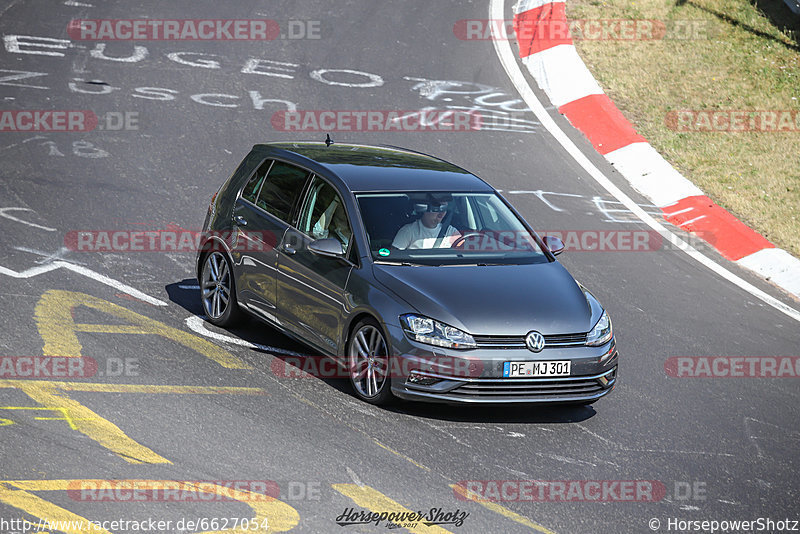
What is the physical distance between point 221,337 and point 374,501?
3338mm

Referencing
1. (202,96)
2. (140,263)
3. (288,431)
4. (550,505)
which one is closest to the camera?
(550,505)

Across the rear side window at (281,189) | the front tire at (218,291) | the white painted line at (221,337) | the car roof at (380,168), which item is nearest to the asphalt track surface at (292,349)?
the white painted line at (221,337)

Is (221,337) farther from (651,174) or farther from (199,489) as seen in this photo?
(651,174)

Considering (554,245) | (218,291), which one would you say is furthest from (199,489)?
(554,245)

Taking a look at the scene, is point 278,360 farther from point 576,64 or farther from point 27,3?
point 27,3

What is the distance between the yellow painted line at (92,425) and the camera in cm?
651

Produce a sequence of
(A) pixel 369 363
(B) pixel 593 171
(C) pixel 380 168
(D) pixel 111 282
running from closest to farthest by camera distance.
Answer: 1. (A) pixel 369 363
2. (C) pixel 380 168
3. (D) pixel 111 282
4. (B) pixel 593 171

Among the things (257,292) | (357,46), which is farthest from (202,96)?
(257,292)

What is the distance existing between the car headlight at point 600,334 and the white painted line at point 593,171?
381 centimetres

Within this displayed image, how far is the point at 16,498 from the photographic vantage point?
5.81m

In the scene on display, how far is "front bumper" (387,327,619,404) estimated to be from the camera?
24.3ft

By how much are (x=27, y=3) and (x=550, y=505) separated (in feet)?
52.9

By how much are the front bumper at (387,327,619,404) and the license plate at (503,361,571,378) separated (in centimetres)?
Answer: 3

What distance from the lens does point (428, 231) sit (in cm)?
859
